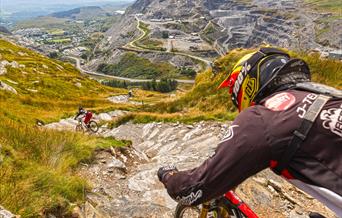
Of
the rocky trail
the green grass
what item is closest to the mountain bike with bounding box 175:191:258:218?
the green grass

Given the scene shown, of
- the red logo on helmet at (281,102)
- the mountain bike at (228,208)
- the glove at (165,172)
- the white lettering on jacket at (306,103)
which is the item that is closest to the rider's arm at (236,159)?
the red logo on helmet at (281,102)

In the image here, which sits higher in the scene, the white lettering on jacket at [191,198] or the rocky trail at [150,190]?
the white lettering on jacket at [191,198]

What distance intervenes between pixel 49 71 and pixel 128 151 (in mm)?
71475

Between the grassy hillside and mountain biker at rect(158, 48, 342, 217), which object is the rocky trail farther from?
mountain biker at rect(158, 48, 342, 217)

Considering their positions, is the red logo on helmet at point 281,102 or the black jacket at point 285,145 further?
the red logo on helmet at point 281,102

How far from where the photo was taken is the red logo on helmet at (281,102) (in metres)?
2.98

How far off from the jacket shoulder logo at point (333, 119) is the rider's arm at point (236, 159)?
51cm

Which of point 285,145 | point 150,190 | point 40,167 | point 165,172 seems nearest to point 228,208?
point 165,172

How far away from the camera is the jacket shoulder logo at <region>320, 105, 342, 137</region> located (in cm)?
278

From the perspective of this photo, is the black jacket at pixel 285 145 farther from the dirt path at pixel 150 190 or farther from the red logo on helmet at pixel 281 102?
the dirt path at pixel 150 190

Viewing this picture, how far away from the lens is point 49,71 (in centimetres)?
7925

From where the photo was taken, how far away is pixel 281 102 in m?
3.05

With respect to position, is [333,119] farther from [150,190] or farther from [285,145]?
[150,190]

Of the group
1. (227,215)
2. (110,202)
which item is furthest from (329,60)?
(227,215)
